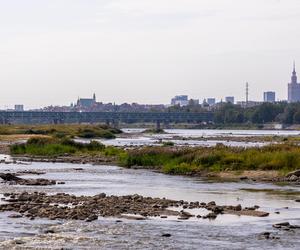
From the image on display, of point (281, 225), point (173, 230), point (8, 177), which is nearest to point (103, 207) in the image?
point (173, 230)

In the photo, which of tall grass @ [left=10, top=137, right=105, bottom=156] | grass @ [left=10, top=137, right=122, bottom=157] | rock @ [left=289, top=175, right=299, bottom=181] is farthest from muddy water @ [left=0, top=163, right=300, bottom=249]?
tall grass @ [left=10, top=137, right=105, bottom=156]

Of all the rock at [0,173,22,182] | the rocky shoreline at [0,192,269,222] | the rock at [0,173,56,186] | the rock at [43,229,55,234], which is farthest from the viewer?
the rock at [0,173,22,182]

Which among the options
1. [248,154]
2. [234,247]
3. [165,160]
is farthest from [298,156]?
[234,247]

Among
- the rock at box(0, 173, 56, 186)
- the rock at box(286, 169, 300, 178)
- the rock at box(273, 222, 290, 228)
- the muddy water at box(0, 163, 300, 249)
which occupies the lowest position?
the rock at box(0, 173, 56, 186)

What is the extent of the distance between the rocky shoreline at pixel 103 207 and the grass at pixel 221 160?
57.6 feet

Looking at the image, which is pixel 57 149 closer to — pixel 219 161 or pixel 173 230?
pixel 219 161

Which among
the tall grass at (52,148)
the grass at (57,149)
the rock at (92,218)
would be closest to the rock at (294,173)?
the rock at (92,218)

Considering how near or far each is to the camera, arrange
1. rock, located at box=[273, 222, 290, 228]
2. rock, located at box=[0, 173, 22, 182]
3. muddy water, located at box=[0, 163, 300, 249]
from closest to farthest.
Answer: muddy water, located at box=[0, 163, 300, 249], rock, located at box=[273, 222, 290, 228], rock, located at box=[0, 173, 22, 182]

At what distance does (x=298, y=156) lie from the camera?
51.9 m

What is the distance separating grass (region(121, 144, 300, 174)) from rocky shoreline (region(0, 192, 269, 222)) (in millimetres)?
17558

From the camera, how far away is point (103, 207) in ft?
106

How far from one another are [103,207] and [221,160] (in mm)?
23283

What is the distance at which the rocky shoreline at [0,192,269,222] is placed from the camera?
99.5ft

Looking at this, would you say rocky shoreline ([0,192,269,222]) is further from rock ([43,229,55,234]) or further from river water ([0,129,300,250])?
rock ([43,229,55,234])
